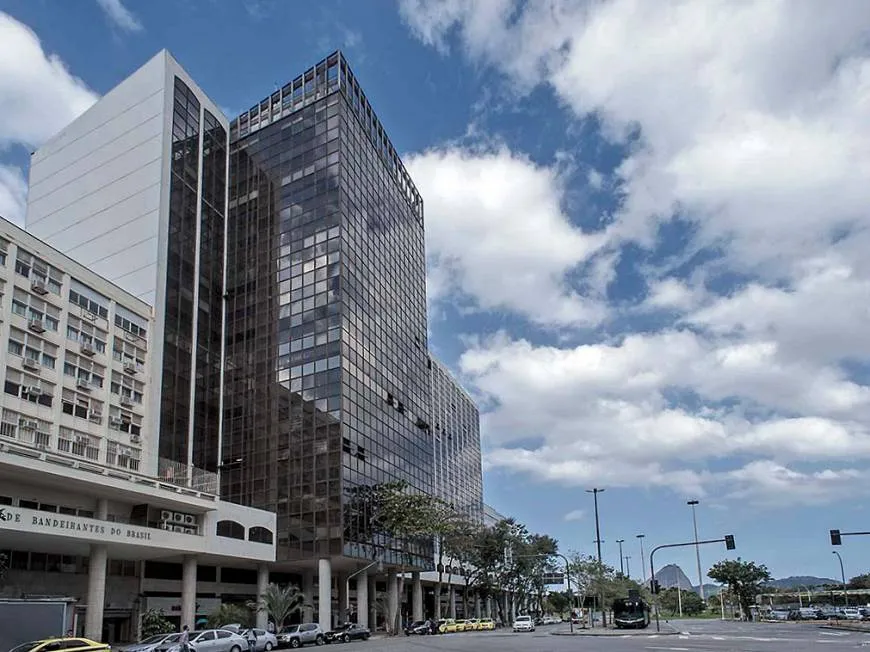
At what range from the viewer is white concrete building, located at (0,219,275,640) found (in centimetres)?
4228

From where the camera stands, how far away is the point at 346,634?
187ft

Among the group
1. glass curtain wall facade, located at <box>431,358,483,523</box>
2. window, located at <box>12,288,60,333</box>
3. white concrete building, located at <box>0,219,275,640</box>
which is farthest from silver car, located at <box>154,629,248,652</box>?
glass curtain wall facade, located at <box>431,358,483,523</box>

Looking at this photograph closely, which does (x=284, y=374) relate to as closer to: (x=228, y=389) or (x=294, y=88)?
(x=228, y=389)

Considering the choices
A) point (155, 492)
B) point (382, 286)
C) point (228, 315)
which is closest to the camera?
point (155, 492)

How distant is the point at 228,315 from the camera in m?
76.1

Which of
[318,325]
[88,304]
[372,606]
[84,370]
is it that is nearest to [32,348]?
[84,370]

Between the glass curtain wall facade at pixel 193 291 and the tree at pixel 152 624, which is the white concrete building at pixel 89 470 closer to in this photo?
the tree at pixel 152 624

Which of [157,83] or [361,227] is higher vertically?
[157,83]

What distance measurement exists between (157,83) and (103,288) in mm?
21615

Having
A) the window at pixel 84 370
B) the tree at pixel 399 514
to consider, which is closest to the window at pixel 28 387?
the window at pixel 84 370

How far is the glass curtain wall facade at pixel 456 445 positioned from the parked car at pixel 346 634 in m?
41.0

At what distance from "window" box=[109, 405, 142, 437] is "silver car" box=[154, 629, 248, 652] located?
23.1 meters

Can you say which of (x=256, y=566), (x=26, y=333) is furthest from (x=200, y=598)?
(x=26, y=333)

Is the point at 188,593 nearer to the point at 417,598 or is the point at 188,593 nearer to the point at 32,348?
the point at 32,348
